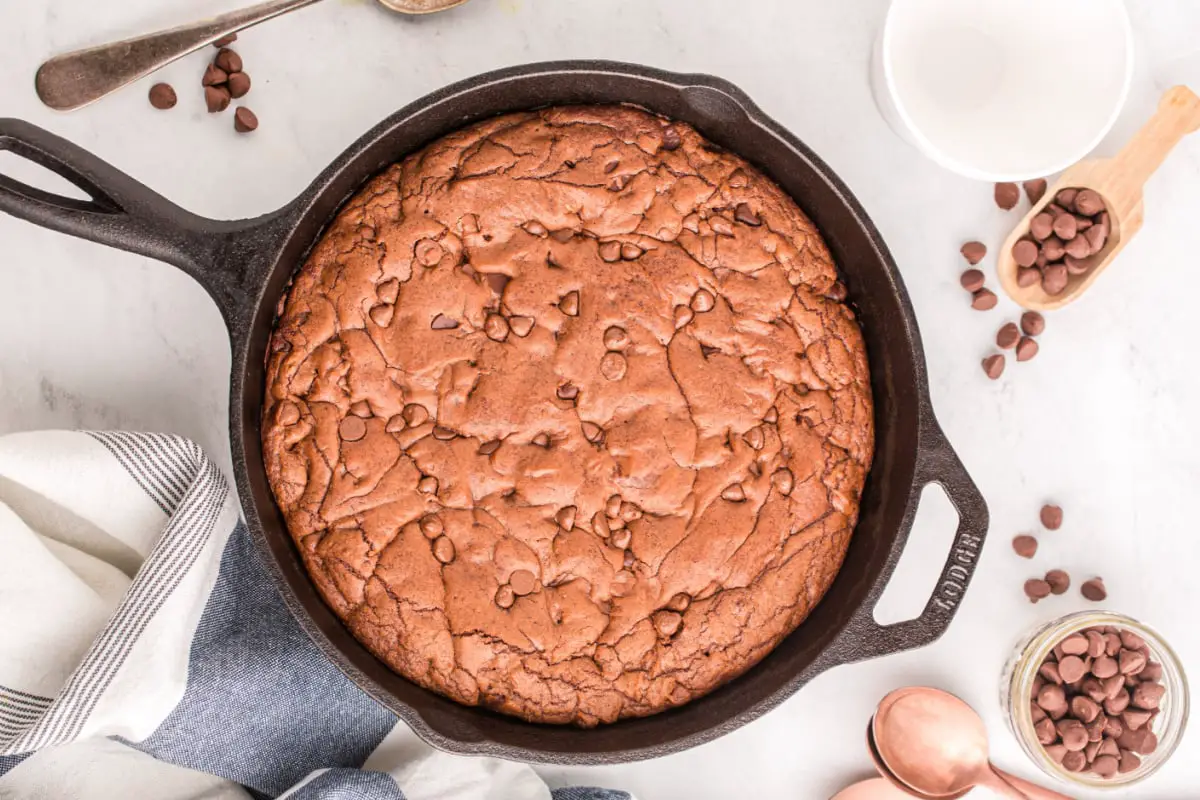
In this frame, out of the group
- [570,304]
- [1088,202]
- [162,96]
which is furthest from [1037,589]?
[162,96]

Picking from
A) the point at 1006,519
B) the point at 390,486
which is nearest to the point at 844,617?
the point at 1006,519

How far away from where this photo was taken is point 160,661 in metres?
1.53

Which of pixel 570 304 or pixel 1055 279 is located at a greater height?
pixel 1055 279

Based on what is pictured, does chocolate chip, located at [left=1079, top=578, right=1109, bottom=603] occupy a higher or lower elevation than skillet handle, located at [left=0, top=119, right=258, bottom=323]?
lower

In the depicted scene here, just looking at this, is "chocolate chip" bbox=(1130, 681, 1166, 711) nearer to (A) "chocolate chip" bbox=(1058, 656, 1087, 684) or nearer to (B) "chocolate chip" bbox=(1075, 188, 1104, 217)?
(A) "chocolate chip" bbox=(1058, 656, 1087, 684)

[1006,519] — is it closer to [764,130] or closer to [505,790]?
[764,130]

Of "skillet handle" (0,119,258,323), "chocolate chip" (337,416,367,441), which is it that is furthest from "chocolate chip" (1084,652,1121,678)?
"skillet handle" (0,119,258,323)

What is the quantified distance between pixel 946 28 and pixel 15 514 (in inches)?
69.5

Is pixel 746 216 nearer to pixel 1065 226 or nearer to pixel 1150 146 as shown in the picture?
pixel 1065 226

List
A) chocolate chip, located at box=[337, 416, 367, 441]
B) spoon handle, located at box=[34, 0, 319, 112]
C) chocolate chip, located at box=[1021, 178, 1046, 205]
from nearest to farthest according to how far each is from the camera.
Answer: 1. chocolate chip, located at box=[337, 416, 367, 441]
2. spoon handle, located at box=[34, 0, 319, 112]
3. chocolate chip, located at box=[1021, 178, 1046, 205]

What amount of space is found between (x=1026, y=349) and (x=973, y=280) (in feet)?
0.51

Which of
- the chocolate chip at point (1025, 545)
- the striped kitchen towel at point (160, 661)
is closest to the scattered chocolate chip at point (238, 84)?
the striped kitchen towel at point (160, 661)

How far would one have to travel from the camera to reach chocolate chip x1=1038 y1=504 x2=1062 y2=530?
180 centimetres

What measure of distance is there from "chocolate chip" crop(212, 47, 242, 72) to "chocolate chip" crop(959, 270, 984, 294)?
4.41 ft
